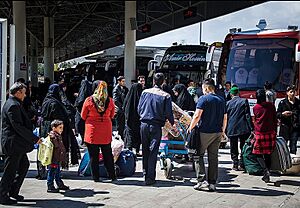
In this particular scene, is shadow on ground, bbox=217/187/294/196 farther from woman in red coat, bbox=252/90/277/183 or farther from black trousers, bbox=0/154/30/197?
black trousers, bbox=0/154/30/197

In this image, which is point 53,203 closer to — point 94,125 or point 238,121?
point 94,125

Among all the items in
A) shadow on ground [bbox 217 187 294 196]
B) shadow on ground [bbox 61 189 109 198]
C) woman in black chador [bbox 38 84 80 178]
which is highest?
woman in black chador [bbox 38 84 80 178]

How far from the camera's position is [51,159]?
576 centimetres

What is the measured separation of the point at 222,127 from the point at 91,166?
210cm

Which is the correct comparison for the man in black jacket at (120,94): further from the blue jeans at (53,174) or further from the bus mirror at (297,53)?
the bus mirror at (297,53)

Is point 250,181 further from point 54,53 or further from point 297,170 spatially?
point 54,53

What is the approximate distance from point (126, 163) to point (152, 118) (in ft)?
4.12

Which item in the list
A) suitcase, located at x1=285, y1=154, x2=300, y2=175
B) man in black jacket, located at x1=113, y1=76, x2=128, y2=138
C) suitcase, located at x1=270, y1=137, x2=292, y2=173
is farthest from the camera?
man in black jacket, located at x1=113, y1=76, x2=128, y2=138

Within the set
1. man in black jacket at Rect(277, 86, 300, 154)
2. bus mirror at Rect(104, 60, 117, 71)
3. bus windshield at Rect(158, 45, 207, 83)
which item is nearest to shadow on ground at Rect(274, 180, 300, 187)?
man in black jacket at Rect(277, 86, 300, 154)

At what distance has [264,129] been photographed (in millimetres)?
6527

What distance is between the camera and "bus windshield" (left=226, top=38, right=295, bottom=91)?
10.8 meters

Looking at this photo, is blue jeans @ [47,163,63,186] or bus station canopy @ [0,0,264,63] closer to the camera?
bus station canopy @ [0,0,264,63]

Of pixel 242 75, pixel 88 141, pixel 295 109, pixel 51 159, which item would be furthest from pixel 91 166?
pixel 242 75

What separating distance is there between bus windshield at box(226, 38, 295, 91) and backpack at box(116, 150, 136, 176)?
530 cm
